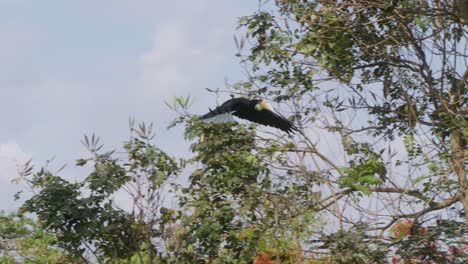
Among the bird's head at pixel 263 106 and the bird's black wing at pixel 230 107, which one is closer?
the bird's black wing at pixel 230 107

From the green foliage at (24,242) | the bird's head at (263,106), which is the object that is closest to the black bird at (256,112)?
the bird's head at (263,106)

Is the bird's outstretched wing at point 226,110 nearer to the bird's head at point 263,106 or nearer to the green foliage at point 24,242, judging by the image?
the bird's head at point 263,106

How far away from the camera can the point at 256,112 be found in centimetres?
678

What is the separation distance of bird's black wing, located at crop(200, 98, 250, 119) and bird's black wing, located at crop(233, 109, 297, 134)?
8cm

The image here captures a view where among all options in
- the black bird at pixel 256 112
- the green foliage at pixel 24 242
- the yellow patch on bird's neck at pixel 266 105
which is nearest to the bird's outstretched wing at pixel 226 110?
the black bird at pixel 256 112

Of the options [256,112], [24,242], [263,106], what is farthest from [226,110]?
[24,242]

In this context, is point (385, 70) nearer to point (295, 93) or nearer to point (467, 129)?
point (295, 93)

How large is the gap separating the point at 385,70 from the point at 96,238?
2.74 m

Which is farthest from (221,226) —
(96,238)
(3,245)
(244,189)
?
(3,245)

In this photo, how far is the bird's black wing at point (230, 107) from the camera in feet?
20.4

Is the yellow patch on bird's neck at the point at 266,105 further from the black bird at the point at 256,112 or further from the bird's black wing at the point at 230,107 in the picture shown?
the bird's black wing at the point at 230,107

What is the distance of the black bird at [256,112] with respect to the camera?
250 inches

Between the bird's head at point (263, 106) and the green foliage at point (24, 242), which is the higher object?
the bird's head at point (263, 106)

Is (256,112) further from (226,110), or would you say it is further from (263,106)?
(226,110)
